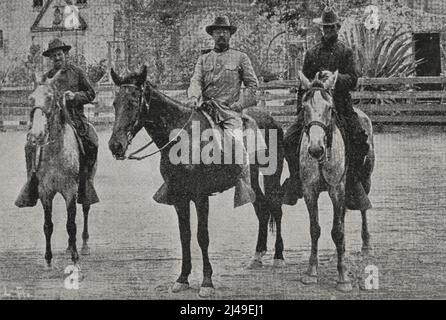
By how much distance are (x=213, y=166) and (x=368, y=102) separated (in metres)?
5.92

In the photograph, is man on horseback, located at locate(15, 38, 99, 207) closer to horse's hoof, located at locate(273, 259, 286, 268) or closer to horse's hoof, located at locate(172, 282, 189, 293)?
horse's hoof, located at locate(172, 282, 189, 293)

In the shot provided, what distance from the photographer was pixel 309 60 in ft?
23.4

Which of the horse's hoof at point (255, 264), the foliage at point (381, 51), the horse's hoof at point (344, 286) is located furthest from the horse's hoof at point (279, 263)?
the foliage at point (381, 51)

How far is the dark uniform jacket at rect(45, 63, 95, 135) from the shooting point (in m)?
7.41

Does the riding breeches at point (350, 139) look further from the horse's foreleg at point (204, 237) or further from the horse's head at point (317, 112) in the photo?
the horse's foreleg at point (204, 237)

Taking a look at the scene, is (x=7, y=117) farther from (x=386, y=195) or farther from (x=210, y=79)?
(x=386, y=195)

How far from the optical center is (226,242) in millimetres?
7953

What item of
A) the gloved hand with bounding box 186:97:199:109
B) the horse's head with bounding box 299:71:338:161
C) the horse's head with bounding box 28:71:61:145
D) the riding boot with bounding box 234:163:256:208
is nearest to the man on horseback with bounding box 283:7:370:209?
the horse's head with bounding box 299:71:338:161

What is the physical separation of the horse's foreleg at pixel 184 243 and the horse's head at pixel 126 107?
0.78 m

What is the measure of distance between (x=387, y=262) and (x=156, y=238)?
2.50 meters

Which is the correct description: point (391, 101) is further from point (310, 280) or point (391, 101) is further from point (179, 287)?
point (179, 287)

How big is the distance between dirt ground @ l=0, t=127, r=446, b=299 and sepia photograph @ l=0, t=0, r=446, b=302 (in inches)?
0.8

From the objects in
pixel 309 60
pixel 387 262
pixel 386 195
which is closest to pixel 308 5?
pixel 309 60

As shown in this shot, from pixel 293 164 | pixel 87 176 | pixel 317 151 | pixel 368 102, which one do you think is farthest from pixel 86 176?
pixel 368 102
